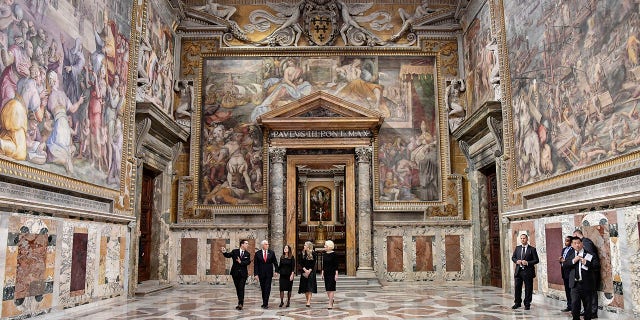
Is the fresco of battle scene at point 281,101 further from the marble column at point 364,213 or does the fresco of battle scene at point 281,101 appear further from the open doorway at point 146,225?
the open doorway at point 146,225

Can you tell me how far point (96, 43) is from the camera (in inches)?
440

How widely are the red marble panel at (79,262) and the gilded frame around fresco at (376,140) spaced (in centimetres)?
576

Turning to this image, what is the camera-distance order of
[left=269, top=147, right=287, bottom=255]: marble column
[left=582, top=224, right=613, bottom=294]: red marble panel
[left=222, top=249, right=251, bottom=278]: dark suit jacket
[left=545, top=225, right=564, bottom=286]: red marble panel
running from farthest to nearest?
[left=269, top=147, right=287, bottom=255]: marble column → [left=222, top=249, right=251, bottom=278]: dark suit jacket → [left=545, top=225, right=564, bottom=286]: red marble panel → [left=582, top=224, right=613, bottom=294]: red marble panel

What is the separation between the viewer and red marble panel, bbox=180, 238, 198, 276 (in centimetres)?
1606

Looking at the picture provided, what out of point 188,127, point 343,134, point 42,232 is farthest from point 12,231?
point 343,134

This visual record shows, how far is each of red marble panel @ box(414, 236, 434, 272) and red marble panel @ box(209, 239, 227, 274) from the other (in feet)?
19.2

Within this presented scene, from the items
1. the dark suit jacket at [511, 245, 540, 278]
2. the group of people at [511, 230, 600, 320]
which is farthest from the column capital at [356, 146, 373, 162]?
the group of people at [511, 230, 600, 320]

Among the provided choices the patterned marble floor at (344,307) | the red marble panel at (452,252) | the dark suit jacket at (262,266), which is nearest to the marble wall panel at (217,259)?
the patterned marble floor at (344,307)

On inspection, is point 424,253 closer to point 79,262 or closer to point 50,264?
point 79,262

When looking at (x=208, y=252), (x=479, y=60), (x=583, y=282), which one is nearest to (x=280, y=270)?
(x=583, y=282)

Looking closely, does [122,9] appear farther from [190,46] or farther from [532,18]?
[532,18]

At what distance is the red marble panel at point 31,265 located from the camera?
841 centimetres

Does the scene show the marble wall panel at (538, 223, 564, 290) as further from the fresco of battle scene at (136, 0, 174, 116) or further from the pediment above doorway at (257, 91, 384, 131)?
the fresco of battle scene at (136, 0, 174, 116)

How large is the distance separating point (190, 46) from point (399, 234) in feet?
29.5
